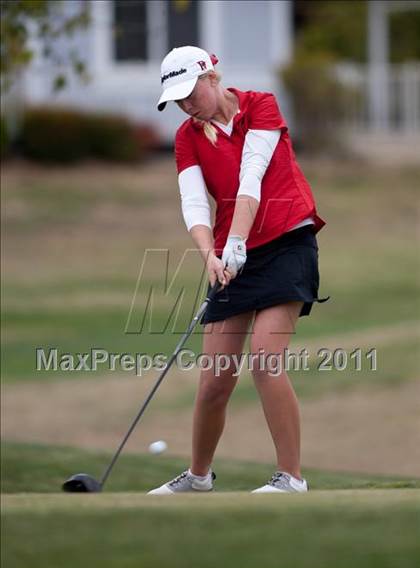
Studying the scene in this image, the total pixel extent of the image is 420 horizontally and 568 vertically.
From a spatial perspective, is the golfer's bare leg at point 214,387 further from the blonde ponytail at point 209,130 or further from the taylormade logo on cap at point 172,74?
the taylormade logo on cap at point 172,74

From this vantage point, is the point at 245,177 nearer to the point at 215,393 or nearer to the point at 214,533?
the point at 215,393

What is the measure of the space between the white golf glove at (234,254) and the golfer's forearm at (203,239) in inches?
6.9

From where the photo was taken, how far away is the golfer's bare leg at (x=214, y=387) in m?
6.51

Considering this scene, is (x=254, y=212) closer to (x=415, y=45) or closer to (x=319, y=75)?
(x=319, y=75)

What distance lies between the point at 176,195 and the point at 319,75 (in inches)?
164

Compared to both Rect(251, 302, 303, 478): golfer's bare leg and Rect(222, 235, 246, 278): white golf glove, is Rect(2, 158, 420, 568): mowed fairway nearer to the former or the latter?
Rect(251, 302, 303, 478): golfer's bare leg

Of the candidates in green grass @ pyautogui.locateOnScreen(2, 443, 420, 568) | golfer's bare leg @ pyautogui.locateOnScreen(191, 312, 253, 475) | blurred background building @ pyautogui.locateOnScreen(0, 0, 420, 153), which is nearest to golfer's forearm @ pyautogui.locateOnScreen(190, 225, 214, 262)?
golfer's bare leg @ pyautogui.locateOnScreen(191, 312, 253, 475)

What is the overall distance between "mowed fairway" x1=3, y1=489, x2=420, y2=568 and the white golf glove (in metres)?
1.44

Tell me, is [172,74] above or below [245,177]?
above

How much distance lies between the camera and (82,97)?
2802 cm

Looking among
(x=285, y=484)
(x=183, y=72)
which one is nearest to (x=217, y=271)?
(x=183, y=72)

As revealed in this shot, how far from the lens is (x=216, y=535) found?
4.85 metres

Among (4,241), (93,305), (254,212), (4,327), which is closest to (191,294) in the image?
(93,305)

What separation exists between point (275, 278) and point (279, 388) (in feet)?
1.72
